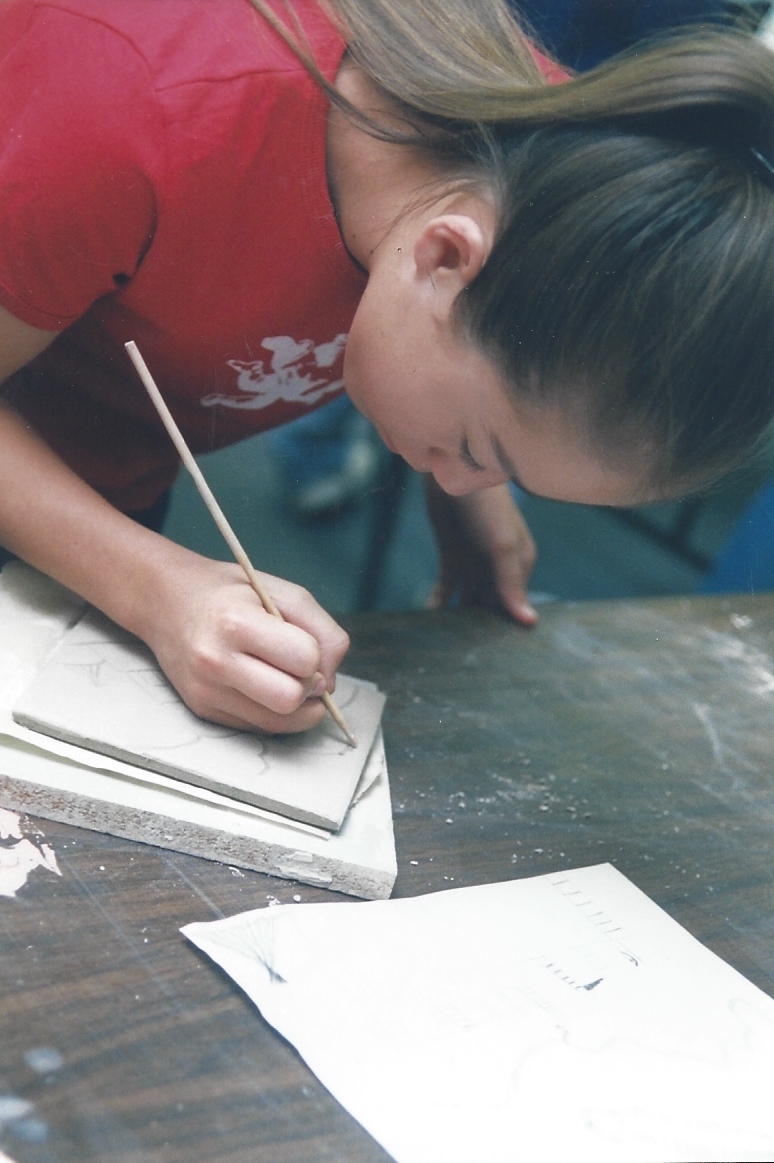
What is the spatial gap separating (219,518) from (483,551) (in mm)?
382

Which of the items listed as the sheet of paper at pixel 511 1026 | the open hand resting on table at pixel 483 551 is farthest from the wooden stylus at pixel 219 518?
the open hand resting on table at pixel 483 551

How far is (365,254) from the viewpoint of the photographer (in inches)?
22.2

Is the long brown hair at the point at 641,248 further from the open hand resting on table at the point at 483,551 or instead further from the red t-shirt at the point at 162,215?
the open hand resting on table at the point at 483,551

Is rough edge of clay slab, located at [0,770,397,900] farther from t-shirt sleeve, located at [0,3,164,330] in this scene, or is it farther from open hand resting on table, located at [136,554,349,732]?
t-shirt sleeve, located at [0,3,164,330]

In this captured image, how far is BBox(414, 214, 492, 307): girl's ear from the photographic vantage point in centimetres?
47

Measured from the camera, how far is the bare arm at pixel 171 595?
0.46 metres

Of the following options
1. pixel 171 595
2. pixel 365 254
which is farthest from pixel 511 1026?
pixel 365 254

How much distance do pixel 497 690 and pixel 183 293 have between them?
342 millimetres

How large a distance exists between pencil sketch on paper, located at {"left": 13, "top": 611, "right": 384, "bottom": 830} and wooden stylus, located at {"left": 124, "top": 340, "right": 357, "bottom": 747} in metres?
0.02

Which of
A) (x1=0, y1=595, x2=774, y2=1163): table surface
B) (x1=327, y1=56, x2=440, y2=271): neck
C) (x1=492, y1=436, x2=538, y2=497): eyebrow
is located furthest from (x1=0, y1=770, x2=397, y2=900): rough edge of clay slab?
(x1=327, y1=56, x2=440, y2=271): neck

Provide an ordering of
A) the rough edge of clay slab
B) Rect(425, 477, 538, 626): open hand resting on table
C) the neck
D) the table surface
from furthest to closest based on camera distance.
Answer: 1. Rect(425, 477, 538, 626): open hand resting on table
2. the neck
3. the rough edge of clay slab
4. the table surface

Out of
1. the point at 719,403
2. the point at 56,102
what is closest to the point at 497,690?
the point at 719,403

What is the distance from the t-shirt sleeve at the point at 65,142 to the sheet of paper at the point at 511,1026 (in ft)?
1.15

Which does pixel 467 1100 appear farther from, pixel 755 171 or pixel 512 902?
pixel 755 171
